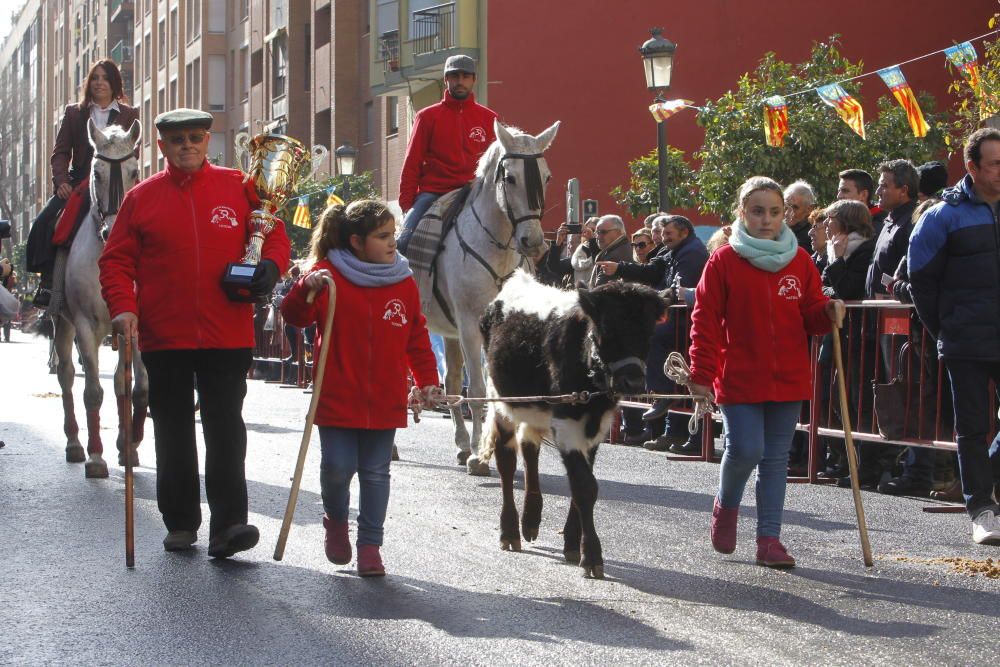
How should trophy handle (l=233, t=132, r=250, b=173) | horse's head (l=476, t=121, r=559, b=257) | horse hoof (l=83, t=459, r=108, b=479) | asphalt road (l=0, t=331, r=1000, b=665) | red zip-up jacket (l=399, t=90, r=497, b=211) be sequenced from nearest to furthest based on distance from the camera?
1. asphalt road (l=0, t=331, r=1000, b=665)
2. trophy handle (l=233, t=132, r=250, b=173)
3. horse hoof (l=83, t=459, r=108, b=479)
4. horse's head (l=476, t=121, r=559, b=257)
5. red zip-up jacket (l=399, t=90, r=497, b=211)

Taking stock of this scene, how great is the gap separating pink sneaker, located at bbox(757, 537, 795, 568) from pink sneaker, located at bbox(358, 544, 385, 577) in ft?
6.04

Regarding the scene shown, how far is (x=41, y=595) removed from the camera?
6410 mm

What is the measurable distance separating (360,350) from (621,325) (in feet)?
3.91

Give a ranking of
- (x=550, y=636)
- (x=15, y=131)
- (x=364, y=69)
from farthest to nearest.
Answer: (x=15, y=131)
(x=364, y=69)
(x=550, y=636)

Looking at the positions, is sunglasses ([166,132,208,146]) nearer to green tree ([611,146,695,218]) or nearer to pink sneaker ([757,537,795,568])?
pink sneaker ([757,537,795,568])

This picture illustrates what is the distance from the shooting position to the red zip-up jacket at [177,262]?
7.26 m

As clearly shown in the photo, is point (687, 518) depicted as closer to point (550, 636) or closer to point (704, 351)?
point (704, 351)

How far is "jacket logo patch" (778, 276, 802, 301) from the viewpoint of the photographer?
733 cm

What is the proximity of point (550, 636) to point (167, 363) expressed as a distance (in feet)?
8.77

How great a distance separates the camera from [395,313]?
6.98 metres

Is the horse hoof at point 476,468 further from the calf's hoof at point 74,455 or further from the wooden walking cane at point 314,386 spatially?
the wooden walking cane at point 314,386

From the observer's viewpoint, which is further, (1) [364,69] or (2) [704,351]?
(1) [364,69]

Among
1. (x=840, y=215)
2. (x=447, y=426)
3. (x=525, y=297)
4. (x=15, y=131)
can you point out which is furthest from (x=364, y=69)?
(x=15, y=131)

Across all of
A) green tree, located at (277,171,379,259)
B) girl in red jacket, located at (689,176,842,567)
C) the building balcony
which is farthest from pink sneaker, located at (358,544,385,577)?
the building balcony
